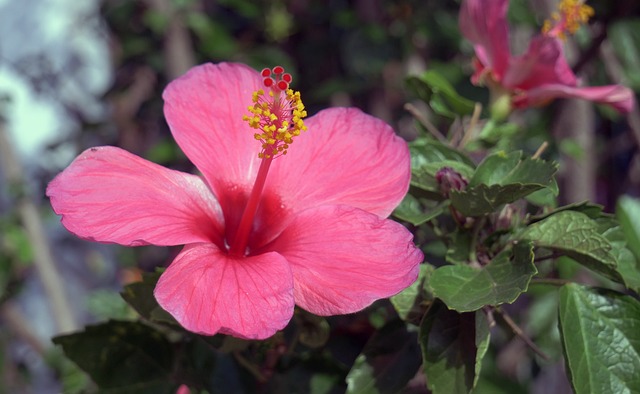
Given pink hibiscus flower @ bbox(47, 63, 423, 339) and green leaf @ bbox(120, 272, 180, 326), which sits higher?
pink hibiscus flower @ bbox(47, 63, 423, 339)

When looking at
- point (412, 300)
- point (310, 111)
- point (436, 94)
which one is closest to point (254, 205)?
point (412, 300)

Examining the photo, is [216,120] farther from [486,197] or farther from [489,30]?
[489,30]

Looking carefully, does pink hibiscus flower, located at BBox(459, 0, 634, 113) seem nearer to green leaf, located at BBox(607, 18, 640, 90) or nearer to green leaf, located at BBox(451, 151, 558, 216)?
green leaf, located at BBox(451, 151, 558, 216)

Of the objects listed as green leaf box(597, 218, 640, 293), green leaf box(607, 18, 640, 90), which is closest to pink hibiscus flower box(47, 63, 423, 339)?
green leaf box(597, 218, 640, 293)

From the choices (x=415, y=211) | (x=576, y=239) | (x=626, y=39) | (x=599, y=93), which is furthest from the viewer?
(x=626, y=39)

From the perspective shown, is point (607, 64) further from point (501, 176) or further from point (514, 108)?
point (501, 176)

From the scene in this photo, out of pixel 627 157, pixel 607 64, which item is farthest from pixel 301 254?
pixel 627 157

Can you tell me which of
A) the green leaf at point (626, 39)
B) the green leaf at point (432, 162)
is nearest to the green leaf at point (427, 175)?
the green leaf at point (432, 162)

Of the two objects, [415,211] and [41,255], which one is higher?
[415,211]
